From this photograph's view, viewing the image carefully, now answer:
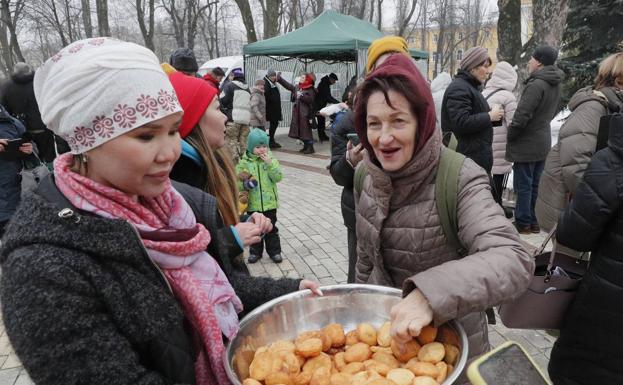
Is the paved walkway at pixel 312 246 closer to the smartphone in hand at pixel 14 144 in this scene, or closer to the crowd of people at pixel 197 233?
the crowd of people at pixel 197 233

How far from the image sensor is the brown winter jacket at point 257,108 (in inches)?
468

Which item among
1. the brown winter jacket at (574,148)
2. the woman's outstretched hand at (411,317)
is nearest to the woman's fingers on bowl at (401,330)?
the woman's outstretched hand at (411,317)

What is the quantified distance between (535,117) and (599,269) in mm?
3893

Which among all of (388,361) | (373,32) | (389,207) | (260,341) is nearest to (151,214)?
(260,341)

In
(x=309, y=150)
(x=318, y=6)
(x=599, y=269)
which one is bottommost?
(x=309, y=150)

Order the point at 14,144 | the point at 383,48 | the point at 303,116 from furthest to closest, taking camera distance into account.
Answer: the point at 303,116
the point at 14,144
the point at 383,48

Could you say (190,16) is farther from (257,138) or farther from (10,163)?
(257,138)

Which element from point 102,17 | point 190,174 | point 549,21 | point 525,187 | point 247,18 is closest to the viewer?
point 190,174

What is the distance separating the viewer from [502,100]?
592 centimetres

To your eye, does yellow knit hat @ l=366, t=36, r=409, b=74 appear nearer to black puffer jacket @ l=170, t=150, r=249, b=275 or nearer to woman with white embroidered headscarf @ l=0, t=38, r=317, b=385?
black puffer jacket @ l=170, t=150, r=249, b=275

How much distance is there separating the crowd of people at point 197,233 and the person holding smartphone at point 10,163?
3.75 metres

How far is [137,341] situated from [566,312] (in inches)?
86.0

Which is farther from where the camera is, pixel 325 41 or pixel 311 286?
pixel 325 41

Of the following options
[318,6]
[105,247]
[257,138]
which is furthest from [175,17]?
[105,247]
